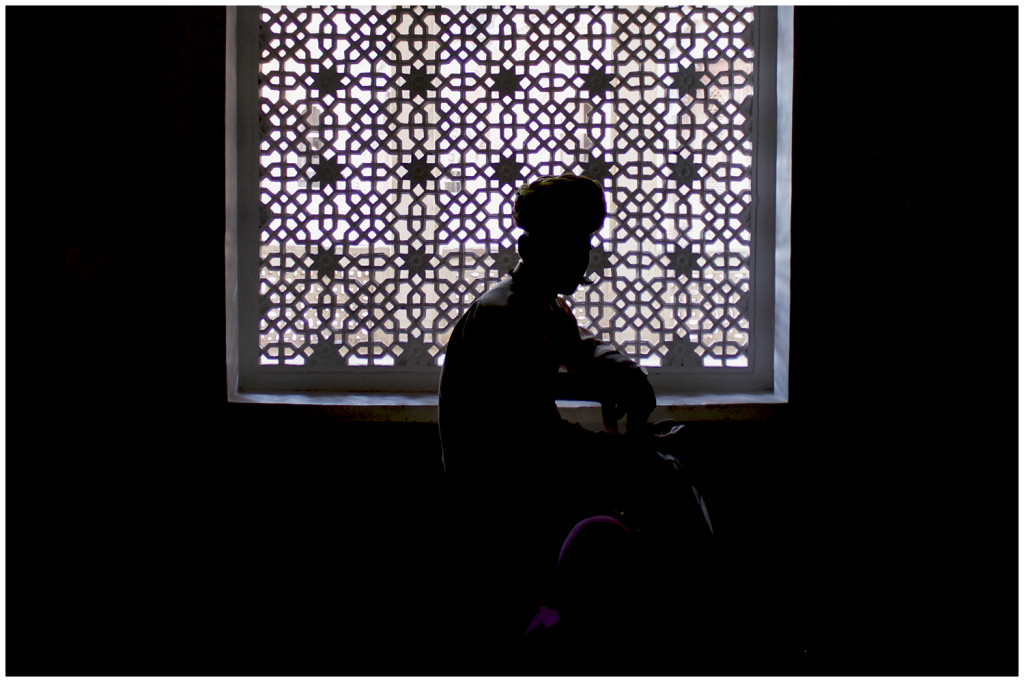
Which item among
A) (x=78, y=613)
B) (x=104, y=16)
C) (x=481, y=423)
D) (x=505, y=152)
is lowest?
(x=78, y=613)

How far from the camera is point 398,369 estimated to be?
1.79m

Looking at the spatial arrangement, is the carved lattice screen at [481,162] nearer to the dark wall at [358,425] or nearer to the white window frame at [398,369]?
the white window frame at [398,369]

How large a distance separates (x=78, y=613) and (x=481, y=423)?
145 cm

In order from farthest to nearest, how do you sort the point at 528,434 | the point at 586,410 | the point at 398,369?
the point at 398,369
the point at 586,410
the point at 528,434

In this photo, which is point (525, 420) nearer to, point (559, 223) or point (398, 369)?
point (559, 223)

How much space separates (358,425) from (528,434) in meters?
0.86

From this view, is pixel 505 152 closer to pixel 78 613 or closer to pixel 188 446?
pixel 188 446

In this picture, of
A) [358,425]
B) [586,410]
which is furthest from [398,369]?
[586,410]

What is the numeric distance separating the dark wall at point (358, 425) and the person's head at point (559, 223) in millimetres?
836

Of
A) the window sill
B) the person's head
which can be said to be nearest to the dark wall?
the window sill

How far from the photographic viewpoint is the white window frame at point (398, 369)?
5.46 ft

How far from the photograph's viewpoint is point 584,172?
174 cm

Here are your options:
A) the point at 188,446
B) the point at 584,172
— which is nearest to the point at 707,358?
the point at 584,172

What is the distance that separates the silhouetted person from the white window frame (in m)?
0.68
